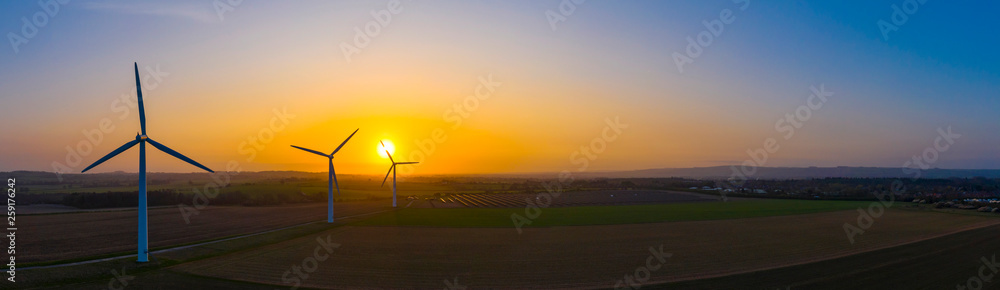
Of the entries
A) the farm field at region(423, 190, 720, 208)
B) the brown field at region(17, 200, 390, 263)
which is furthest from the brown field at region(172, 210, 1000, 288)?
the farm field at region(423, 190, 720, 208)

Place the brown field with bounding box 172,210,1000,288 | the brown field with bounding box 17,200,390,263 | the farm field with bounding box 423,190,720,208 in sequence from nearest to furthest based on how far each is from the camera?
1. the brown field with bounding box 172,210,1000,288
2. the brown field with bounding box 17,200,390,263
3. the farm field with bounding box 423,190,720,208

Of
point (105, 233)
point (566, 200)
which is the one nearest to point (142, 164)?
point (105, 233)

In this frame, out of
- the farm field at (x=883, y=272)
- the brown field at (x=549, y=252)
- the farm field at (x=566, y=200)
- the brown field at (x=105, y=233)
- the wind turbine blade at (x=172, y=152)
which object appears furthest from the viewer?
the farm field at (x=566, y=200)

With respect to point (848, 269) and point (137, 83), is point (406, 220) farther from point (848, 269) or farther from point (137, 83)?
point (848, 269)

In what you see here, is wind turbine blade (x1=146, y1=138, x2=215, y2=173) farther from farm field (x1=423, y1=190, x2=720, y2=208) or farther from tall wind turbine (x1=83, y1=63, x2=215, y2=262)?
farm field (x1=423, y1=190, x2=720, y2=208)

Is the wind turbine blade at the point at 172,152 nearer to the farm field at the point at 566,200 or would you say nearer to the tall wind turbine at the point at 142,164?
the tall wind turbine at the point at 142,164

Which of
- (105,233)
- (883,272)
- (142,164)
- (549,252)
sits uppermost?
(142,164)

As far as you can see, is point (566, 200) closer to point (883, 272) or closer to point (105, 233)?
point (105, 233)

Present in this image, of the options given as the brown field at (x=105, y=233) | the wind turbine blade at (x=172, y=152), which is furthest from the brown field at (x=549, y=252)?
the brown field at (x=105, y=233)

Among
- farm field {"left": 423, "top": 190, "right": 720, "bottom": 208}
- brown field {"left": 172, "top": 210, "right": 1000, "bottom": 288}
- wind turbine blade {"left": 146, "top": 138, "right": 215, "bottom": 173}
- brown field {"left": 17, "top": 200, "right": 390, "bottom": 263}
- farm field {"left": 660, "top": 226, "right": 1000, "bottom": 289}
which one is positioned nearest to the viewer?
farm field {"left": 660, "top": 226, "right": 1000, "bottom": 289}

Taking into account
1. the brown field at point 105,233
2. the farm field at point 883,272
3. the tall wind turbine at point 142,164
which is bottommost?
the farm field at point 883,272
